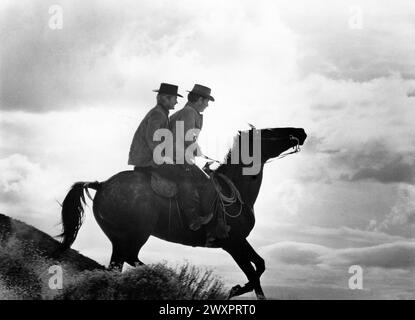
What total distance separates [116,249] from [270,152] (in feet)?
11.4

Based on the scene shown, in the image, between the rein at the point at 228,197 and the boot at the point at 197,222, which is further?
the rein at the point at 228,197

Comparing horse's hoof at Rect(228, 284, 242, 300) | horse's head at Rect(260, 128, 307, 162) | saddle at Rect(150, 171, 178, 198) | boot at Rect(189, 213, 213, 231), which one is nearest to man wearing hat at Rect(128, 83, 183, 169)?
saddle at Rect(150, 171, 178, 198)

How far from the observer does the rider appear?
13.2 meters

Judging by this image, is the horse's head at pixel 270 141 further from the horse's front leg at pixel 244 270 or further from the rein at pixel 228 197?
the horse's front leg at pixel 244 270

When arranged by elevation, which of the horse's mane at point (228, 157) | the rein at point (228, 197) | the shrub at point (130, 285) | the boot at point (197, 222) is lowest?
the shrub at point (130, 285)

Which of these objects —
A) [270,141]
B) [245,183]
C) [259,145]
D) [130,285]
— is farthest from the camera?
[270,141]

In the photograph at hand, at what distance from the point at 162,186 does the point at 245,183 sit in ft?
5.82

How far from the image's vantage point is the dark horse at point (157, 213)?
1297cm

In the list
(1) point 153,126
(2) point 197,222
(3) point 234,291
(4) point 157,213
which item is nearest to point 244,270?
(3) point 234,291

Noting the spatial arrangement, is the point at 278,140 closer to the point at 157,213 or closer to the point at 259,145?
the point at 259,145

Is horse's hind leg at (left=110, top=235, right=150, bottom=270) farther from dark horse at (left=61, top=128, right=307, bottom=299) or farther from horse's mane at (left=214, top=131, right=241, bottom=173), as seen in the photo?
horse's mane at (left=214, top=131, right=241, bottom=173)

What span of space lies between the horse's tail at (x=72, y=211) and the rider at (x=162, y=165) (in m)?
0.93

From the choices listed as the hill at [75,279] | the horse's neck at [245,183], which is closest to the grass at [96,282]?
the hill at [75,279]

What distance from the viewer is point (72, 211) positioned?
13492 mm
